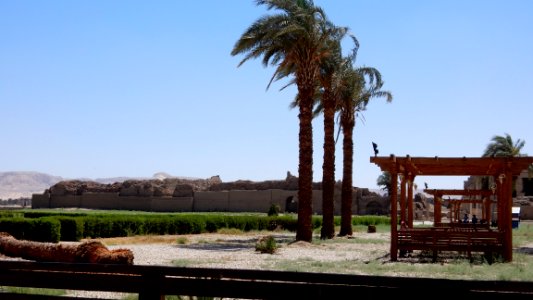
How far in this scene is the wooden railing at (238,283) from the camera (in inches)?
167

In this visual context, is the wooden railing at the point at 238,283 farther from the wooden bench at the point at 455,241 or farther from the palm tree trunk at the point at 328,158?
the palm tree trunk at the point at 328,158

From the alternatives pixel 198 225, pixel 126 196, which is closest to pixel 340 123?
pixel 198 225

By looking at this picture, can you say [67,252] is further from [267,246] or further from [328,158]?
[328,158]

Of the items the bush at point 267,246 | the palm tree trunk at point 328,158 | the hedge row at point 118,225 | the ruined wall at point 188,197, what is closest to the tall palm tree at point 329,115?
the palm tree trunk at point 328,158

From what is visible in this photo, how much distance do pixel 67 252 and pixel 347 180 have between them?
17.8 m

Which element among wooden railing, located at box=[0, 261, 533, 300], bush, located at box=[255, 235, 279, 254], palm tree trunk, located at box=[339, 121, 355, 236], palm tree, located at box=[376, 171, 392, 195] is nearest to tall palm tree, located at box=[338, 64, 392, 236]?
palm tree trunk, located at box=[339, 121, 355, 236]

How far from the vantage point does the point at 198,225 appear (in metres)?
30.2

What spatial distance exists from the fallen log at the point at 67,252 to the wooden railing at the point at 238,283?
249 inches

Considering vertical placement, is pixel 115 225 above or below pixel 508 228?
below

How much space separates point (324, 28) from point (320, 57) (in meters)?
1.13

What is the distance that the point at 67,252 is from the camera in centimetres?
1301

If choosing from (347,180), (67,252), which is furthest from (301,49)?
(67,252)

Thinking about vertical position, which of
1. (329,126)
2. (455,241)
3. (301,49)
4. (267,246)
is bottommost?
(267,246)

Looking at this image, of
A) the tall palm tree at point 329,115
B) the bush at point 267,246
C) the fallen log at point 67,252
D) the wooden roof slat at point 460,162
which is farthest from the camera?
the tall palm tree at point 329,115
